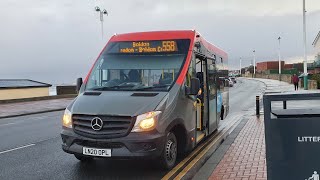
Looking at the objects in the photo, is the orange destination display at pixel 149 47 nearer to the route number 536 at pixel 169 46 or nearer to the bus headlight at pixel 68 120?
the route number 536 at pixel 169 46

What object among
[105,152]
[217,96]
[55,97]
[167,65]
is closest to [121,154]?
[105,152]

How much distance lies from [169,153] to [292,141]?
363 cm

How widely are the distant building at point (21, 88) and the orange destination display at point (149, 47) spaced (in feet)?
93.7

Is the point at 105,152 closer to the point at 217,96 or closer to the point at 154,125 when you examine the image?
the point at 154,125

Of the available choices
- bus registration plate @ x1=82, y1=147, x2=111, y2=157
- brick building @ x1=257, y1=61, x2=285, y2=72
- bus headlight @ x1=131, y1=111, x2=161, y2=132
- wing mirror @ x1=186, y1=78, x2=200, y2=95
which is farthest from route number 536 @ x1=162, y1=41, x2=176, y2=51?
brick building @ x1=257, y1=61, x2=285, y2=72

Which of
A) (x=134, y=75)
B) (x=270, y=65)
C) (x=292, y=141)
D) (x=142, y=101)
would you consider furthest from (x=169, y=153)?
(x=270, y=65)

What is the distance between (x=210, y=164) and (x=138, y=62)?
7.79ft

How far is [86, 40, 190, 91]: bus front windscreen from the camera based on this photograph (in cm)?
755

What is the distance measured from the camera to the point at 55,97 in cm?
3769

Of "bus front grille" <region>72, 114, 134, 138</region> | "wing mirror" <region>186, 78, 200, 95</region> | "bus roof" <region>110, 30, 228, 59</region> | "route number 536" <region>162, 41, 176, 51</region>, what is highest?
"bus roof" <region>110, 30, 228, 59</region>

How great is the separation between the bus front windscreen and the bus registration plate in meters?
1.29

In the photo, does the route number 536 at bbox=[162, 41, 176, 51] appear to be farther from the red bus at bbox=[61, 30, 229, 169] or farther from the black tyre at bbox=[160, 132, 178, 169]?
the black tyre at bbox=[160, 132, 178, 169]

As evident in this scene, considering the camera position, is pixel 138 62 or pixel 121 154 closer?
pixel 121 154

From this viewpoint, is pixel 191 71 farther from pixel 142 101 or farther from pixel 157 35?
pixel 142 101
